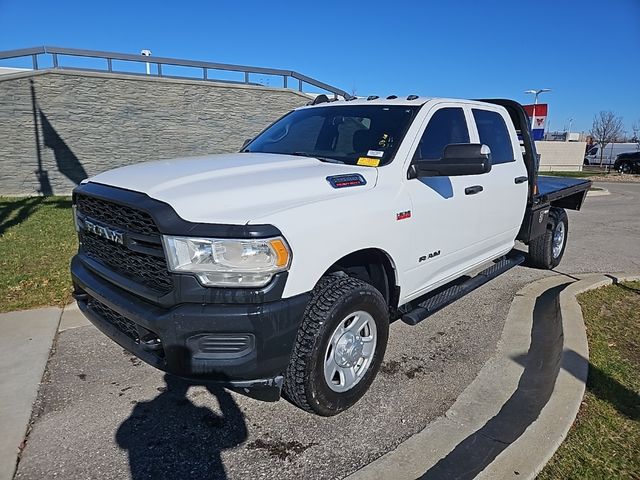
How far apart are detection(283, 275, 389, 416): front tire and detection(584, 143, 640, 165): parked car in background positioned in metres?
43.4

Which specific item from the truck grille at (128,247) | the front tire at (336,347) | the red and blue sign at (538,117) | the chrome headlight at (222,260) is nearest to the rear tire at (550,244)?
the front tire at (336,347)

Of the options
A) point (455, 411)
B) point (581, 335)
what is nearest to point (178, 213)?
point (455, 411)

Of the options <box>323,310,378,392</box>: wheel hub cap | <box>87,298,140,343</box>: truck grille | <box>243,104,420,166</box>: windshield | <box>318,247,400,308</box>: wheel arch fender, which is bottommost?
<box>323,310,378,392</box>: wheel hub cap

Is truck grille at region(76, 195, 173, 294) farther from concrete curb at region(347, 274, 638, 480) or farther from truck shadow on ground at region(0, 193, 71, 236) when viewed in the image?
truck shadow on ground at region(0, 193, 71, 236)

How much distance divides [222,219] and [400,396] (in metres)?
1.76

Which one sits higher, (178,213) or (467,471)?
(178,213)

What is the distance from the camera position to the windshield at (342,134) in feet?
10.9

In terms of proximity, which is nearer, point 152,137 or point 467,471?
point 467,471

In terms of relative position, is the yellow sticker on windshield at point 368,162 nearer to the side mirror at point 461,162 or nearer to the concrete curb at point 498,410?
the side mirror at point 461,162

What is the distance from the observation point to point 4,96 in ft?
37.8

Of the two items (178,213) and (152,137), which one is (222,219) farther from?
(152,137)

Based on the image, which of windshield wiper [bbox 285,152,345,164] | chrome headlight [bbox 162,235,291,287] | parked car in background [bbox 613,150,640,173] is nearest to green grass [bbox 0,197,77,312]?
windshield wiper [bbox 285,152,345,164]

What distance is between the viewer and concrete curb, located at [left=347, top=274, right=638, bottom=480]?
2328 millimetres

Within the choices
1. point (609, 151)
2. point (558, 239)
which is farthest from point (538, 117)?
point (558, 239)
